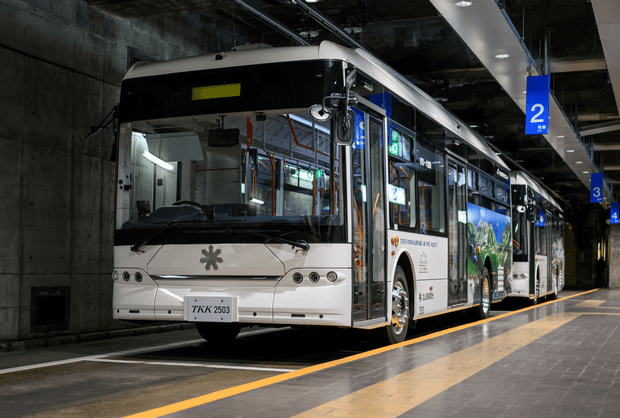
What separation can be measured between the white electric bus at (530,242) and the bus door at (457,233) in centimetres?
530

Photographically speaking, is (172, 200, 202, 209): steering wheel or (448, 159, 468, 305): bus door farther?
(448, 159, 468, 305): bus door

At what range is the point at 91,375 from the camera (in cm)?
749

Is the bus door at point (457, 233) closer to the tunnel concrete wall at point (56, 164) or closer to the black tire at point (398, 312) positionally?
the black tire at point (398, 312)

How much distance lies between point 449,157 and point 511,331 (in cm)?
299

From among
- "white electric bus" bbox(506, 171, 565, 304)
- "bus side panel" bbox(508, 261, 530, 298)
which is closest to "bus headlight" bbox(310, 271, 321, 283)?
"white electric bus" bbox(506, 171, 565, 304)

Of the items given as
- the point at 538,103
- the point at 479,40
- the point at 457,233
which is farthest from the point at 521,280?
the point at 479,40

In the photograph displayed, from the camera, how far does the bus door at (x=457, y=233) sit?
40.3 feet

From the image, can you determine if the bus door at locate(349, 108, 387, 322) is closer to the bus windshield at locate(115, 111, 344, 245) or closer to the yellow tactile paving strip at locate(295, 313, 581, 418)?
the bus windshield at locate(115, 111, 344, 245)

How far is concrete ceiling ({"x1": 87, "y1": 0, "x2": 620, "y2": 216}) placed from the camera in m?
12.5

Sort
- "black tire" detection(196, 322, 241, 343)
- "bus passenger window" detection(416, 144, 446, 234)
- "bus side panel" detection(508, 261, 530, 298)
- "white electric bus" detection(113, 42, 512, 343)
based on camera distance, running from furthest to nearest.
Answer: "bus side panel" detection(508, 261, 530, 298) → "bus passenger window" detection(416, 144, 446, 234) → "black tire" detection(196, 322, 241, 343) → "white electric bus" detection(113, 42, 512, 343)

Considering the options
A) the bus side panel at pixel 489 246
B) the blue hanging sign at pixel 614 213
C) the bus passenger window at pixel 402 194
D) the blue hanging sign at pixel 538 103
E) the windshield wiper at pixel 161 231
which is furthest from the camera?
the blue hanging sign at pixel 614 213

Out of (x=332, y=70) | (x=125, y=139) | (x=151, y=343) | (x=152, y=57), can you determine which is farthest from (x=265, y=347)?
(x=152, y=57)

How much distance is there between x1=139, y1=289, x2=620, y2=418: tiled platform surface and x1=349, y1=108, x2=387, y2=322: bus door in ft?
2.08

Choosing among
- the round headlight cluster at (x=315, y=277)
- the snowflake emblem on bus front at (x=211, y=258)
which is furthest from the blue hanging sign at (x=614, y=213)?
the snowflake emblem on bus front at (x=211, y=258)
